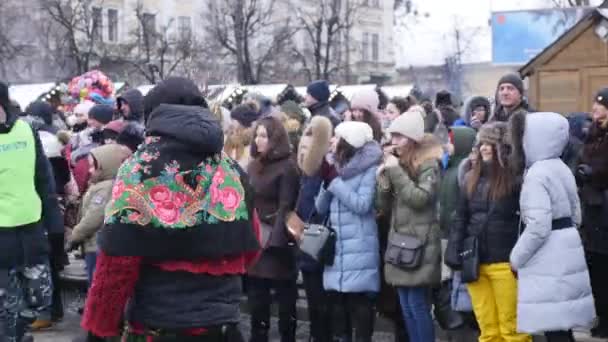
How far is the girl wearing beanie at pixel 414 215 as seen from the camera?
735 cm

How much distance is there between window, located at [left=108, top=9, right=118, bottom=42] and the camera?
163ft

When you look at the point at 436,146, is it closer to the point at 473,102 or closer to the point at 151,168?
the point at 473,102

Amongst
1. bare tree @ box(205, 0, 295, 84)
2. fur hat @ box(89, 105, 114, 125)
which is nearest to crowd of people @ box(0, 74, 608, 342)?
fur hat @ box(89, 105, 114, 125)

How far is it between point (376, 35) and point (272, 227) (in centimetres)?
5820

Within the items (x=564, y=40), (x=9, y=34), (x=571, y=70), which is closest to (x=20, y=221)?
(x=564, y=40)

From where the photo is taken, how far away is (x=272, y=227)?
811 centimetres

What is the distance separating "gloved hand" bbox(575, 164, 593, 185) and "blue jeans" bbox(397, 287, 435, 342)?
1.44 meters

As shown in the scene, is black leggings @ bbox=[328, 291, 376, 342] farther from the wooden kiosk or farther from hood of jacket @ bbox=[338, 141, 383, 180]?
the wooden kiosk

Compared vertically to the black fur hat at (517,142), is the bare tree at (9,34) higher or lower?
higher

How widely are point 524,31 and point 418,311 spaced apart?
31.4m

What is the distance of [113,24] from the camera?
50031mm

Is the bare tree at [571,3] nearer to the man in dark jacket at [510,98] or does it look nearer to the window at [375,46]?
the window at [375,46]

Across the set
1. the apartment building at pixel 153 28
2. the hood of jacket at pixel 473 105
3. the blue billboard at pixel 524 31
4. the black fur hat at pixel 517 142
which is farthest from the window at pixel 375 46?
the black fur hat at pixel 517 142

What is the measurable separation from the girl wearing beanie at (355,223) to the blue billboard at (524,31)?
29452mm
